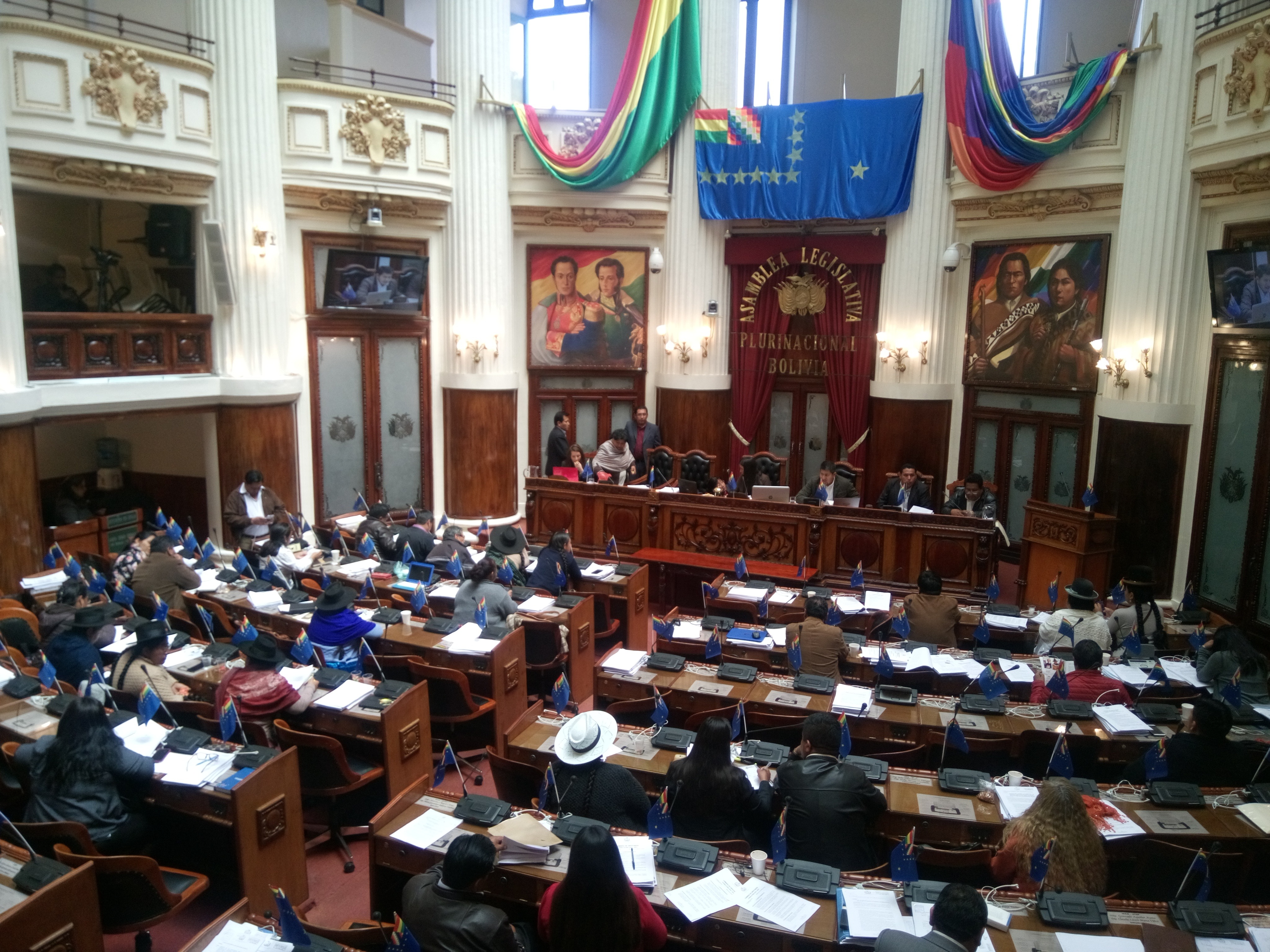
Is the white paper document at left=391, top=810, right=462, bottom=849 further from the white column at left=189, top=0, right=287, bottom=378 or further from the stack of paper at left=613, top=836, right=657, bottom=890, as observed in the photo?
the white column at left=189, top=0, right=287, bottom=378

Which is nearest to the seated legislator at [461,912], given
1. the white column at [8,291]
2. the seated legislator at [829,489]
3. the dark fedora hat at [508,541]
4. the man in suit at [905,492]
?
the dark fedora hat at [508,541]

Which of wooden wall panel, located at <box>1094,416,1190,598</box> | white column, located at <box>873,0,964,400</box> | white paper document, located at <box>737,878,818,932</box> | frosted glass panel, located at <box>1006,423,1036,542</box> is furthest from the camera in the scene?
frosted glass panel, located at <box>1006,423,1036,542</box>

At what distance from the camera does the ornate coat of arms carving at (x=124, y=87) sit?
10.1 m

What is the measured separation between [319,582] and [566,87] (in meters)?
10.8

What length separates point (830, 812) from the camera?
462cm

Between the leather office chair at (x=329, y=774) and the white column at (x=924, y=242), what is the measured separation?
9696mm

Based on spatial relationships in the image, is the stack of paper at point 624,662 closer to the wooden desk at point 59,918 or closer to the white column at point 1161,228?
the wooden desk at point 59,918

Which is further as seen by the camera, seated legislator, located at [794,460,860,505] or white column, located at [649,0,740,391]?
white column, located at [649,0,740,391]

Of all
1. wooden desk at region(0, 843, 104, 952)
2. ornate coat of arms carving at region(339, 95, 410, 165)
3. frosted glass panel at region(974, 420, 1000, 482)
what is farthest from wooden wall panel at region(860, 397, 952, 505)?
wooden desk at region(0, 843, 104, 952)

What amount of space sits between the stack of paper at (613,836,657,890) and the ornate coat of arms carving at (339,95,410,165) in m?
10.7

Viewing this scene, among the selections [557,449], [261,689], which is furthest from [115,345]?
[261,689]

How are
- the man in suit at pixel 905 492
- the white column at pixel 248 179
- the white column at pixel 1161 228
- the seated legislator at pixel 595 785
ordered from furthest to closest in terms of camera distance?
1. the white column at pixel 248 179
2. the man in suit at pixel 905 492
3. the white column at pixel 1161 228
4. the seated legislator at pixel 595 785

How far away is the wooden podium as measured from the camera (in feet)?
32.6

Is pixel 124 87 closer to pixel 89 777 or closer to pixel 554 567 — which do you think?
pixel 554 567
